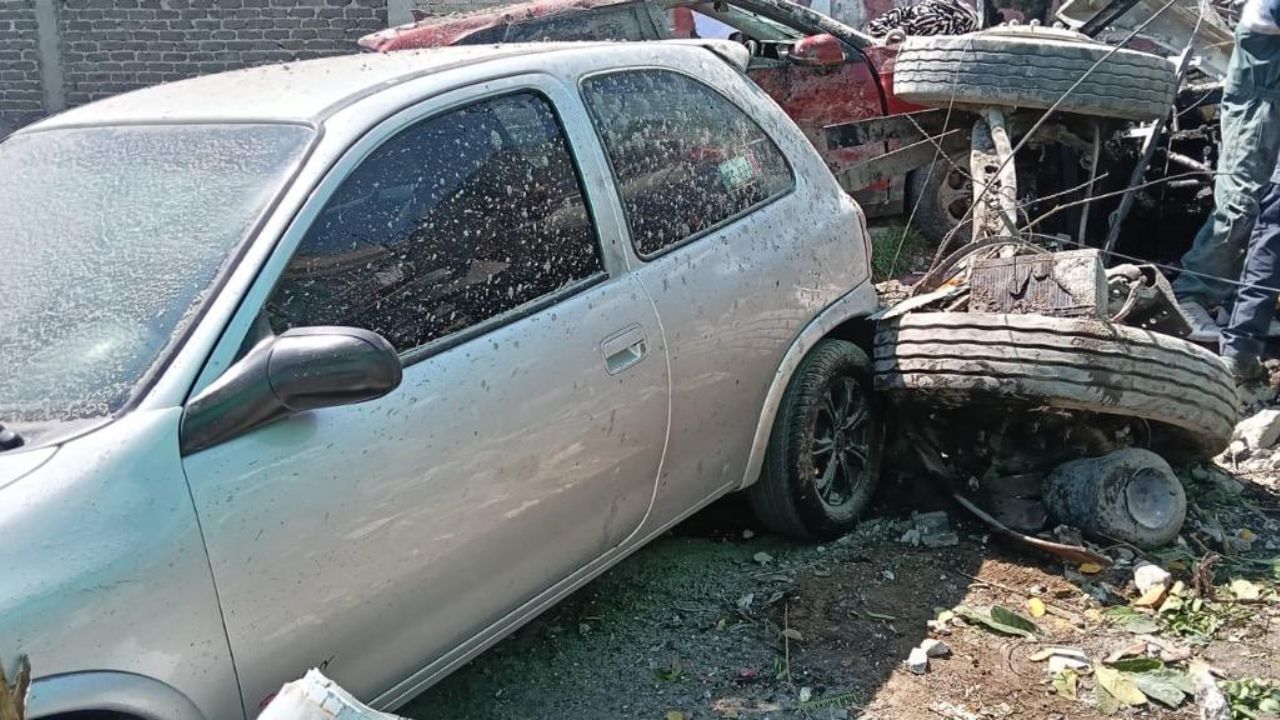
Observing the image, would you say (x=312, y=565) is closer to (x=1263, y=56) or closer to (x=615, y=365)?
(x=615, y=365)

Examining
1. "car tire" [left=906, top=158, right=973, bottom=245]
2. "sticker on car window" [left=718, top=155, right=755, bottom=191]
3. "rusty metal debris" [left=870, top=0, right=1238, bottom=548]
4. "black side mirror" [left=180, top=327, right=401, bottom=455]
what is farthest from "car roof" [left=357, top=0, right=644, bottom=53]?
"black side mirror" [left=180, top=327, right=401, bottom=455]

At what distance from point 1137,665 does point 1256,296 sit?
2.53 meters

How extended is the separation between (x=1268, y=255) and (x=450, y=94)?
3926 mm

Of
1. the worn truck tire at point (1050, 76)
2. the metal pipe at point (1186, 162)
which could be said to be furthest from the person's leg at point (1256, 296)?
the metal pipe at point (1186, 162)

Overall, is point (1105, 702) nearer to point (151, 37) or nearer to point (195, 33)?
point (195, 33)

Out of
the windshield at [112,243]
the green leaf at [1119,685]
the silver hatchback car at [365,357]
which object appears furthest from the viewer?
the green leaf at [1119,685]

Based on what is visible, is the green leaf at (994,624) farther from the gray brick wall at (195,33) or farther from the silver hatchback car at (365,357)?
the gray brick wall at (195,33)

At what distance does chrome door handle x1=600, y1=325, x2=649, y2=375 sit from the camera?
10.0 feet

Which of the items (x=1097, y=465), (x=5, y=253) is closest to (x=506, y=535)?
(x=5, y=253)

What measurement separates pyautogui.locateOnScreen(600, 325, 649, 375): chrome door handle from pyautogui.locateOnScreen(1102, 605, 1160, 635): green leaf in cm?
171

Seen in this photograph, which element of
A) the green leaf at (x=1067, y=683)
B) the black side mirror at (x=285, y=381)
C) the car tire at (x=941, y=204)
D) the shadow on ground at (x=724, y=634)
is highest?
the black side mirror at (x=285, y=381)

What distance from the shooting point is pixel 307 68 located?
10.7 feet

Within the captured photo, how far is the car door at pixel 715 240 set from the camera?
335 centimetres

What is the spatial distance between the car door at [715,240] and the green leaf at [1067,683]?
1.11m
